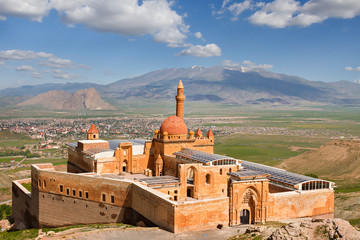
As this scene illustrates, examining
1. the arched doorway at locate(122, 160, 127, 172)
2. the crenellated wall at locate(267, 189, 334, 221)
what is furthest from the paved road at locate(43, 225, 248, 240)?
the arched doorway at locate(122, 160, 127, 172)

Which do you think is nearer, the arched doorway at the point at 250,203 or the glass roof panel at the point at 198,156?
the arched doorway at the point at 250,203

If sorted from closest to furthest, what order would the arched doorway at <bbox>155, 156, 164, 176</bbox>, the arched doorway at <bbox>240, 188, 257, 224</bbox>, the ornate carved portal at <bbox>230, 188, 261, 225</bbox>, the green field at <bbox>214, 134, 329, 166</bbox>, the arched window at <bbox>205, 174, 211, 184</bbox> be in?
the ornate carved portal at <bbox>230, 188, 261, 225</bbox>, the arched doorway at <bbox>240, 188, 257, 224</bbox>, the arched window at <bbox>205, 174, 211, 184</bbox>, the arched doorway at <bbox>155, 156, 164, 176</bbox>, the green field at <bbox>214, 134, 329, 166</bbox>

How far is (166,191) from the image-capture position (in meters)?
35.8

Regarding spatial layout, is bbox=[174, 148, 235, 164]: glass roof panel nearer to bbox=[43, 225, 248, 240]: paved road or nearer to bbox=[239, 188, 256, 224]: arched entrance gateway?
bbox=[239, 188, 256, 224]: arched entrance gateway

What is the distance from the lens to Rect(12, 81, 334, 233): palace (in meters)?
30.4

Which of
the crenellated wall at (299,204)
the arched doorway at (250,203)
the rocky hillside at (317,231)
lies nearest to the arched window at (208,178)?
the arched doorway at (250,203)

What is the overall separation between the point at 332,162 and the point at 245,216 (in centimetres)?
5146

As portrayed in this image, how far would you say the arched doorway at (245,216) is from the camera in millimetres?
33213

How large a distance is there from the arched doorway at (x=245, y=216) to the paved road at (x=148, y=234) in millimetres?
3902

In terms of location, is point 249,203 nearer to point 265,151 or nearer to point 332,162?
point 332,162

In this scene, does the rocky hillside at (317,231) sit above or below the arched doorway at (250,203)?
above

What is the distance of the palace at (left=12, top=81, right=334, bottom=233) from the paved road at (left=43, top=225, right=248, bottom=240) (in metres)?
0.64

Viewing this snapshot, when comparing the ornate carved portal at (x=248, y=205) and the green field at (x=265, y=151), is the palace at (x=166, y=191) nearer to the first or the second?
the ornate carved portal at (x=248, y=205)

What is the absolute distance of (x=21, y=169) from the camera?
89.6 m
